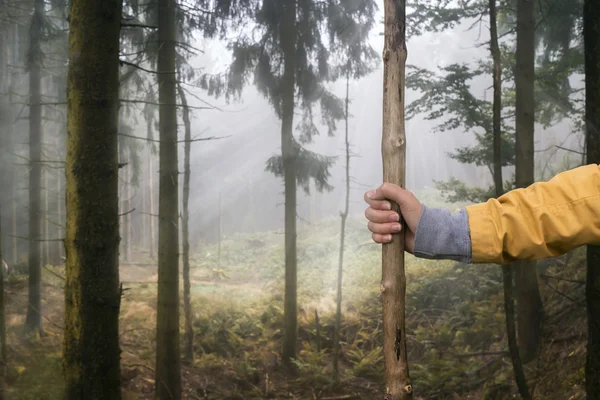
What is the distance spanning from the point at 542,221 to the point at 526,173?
5474mm

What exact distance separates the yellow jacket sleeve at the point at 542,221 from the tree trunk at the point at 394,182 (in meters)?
0.44

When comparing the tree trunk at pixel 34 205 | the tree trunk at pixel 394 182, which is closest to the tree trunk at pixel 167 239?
the tree trunk at pixel 394 182

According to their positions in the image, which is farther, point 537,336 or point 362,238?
point 362,238

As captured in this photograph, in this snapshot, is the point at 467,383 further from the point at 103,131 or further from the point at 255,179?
the point at 255,179

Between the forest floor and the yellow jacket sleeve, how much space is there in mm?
2967

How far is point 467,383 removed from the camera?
663cm

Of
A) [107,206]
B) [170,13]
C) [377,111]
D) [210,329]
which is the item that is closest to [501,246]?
[107,206]

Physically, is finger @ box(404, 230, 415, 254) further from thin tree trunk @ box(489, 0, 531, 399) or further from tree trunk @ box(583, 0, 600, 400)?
thin tree trunk @ box(489, 0, 531, 399)

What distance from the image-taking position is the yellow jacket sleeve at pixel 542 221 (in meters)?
1.63

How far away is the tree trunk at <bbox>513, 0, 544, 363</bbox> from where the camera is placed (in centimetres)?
638

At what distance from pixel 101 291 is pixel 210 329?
783cm

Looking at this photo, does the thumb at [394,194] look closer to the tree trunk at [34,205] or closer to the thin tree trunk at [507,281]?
the thin tree trunk at [507,281]

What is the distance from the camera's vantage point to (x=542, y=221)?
5.41 ft

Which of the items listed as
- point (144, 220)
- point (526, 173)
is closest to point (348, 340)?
point (526, 173)
